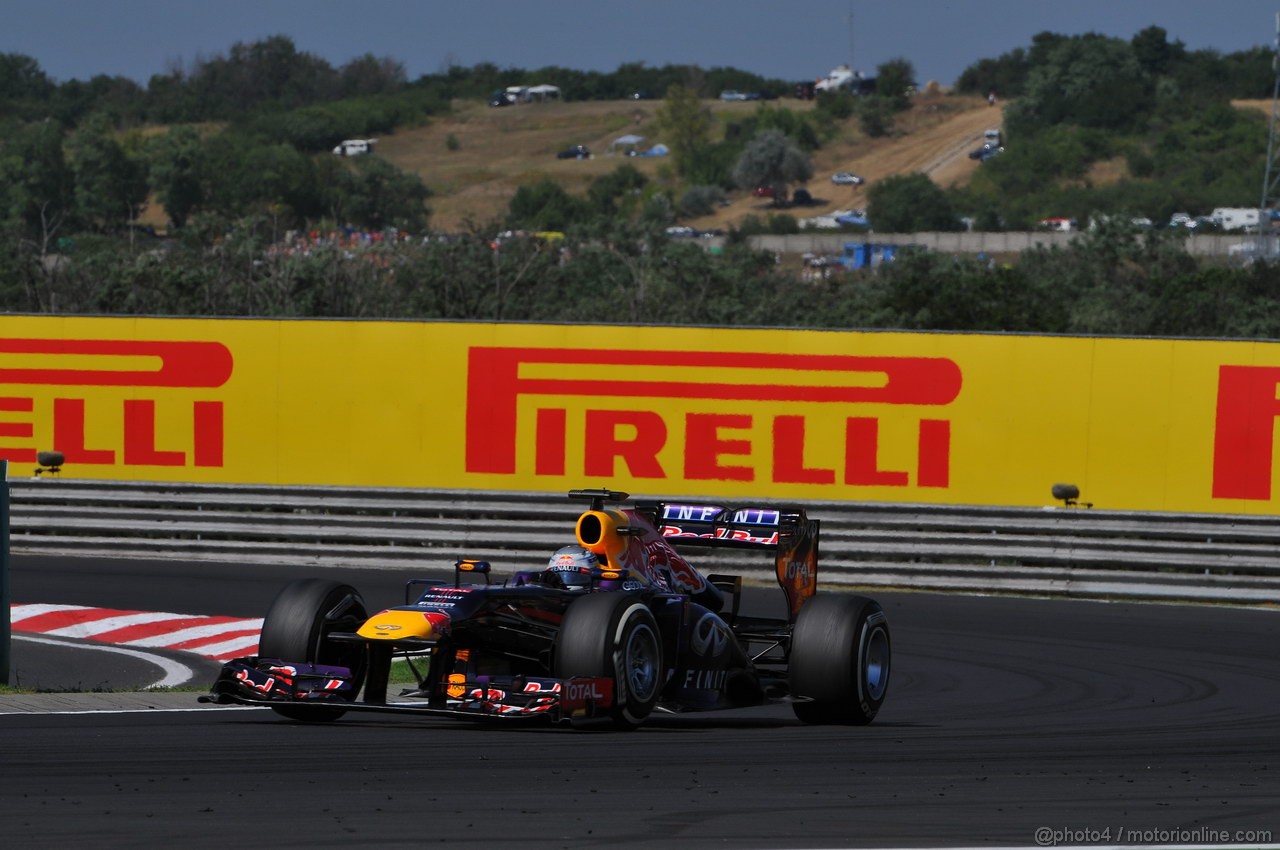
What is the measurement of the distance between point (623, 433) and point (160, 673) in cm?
816

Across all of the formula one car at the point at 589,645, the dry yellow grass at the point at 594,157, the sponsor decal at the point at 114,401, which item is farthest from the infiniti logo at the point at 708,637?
the dry yellow grass at the point at 594,157

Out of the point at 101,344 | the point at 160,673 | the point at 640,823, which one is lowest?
the point at 160,673

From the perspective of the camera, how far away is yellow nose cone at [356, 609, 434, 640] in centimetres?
914

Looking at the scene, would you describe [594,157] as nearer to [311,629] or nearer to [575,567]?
[575,567]

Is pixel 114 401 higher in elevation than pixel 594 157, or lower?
lower

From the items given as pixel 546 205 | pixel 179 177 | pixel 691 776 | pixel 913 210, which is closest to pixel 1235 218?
pixel 913 210

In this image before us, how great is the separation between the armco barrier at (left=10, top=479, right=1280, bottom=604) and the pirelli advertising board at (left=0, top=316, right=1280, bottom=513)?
2.38ft

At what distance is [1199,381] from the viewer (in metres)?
19.6

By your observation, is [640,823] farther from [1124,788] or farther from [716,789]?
[1124,788]

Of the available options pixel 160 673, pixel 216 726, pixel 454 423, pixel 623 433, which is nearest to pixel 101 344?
pixel 454 423

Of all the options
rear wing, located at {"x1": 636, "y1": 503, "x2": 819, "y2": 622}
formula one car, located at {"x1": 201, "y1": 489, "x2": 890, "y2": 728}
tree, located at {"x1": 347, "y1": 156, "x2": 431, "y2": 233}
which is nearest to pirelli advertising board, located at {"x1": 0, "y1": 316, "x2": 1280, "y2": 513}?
rear wing, located at {"x1": 636, "y1": 503, "x2": 819, "y2": 622}

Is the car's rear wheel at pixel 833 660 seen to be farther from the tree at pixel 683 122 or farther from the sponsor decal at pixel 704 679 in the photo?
the tree at pixel 683 122

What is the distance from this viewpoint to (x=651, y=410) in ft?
67.2

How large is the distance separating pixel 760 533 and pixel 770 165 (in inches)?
6050
